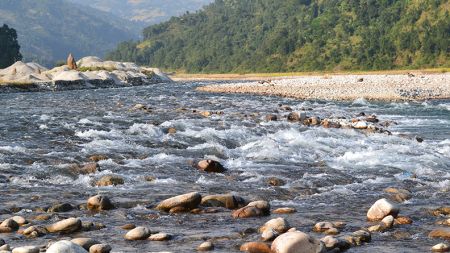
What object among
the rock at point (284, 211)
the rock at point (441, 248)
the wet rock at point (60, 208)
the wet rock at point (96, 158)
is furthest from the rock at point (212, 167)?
the rock at point (441, 248)

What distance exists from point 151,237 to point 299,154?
13142 millimetres

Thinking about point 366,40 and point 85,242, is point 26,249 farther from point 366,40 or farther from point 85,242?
point 366,40

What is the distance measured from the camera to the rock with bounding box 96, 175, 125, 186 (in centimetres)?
1753

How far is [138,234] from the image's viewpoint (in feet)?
38.9

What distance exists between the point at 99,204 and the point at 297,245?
6.31m

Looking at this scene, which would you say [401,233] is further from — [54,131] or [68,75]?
[68,75]

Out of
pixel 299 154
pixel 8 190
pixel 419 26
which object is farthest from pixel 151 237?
pixel 419 26

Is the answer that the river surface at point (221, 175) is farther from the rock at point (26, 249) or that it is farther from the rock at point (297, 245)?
the rock at point (26, 249)

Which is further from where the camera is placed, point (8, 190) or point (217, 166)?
point (217, 166)

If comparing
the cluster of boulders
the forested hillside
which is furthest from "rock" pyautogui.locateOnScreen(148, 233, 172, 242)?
the forested hillside

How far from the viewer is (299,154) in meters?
24.0

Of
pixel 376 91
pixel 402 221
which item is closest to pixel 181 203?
pixel 402 221

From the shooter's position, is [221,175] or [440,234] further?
[221,175]

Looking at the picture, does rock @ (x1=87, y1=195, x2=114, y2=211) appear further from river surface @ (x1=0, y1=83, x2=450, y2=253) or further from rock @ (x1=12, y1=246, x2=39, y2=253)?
rock @ (x1=12, y1=246, x2=39, y2=253)
